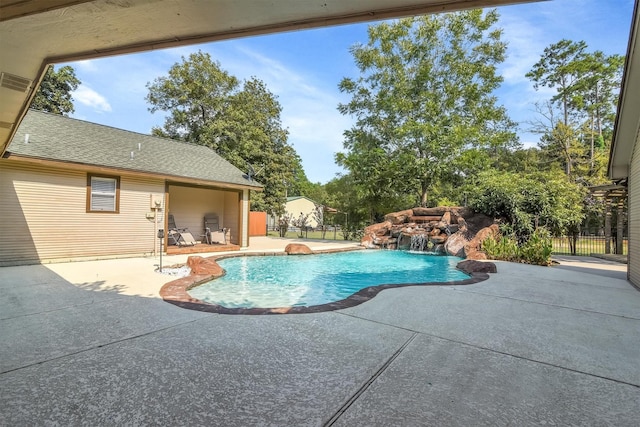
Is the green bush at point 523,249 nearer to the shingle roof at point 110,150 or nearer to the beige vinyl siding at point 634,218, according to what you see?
the beige vinyl siding at point 634,218

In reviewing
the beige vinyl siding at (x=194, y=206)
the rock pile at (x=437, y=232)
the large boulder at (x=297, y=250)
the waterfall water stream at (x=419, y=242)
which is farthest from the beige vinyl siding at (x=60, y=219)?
the waterfall water stream at (x=419, y=242)

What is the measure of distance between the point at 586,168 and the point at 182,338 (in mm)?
25103

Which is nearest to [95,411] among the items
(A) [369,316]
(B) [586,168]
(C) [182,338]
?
(C) [182,338]

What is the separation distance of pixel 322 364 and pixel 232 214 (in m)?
12.6

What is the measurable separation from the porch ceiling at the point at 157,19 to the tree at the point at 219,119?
67.5 feet

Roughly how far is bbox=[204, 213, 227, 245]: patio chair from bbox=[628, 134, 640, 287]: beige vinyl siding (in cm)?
1250

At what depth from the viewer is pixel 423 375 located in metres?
2.29

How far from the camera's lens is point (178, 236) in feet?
39.3

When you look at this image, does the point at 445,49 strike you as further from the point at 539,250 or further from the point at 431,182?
Answer: the point at 539,250

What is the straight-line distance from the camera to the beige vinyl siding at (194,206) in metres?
13.5

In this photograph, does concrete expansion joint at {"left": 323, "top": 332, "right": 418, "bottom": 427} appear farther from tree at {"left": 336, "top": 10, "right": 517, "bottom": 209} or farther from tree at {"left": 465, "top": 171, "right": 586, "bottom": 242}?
tree at {"left": 336, "top": 10, "right": 517, "bottom": 209}

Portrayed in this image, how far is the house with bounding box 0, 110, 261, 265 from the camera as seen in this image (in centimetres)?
751

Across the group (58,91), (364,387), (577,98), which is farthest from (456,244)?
(58,91)

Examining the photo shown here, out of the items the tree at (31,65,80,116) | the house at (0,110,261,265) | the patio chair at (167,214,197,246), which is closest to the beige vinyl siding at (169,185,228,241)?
the patio chair at (167,214,197,246)
